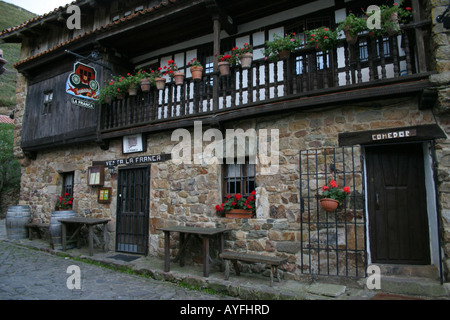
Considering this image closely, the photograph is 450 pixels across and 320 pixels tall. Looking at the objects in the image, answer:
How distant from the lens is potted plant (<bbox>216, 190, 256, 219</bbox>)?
18.3 feet

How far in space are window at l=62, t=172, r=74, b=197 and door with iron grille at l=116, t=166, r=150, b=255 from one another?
2542 millimetres

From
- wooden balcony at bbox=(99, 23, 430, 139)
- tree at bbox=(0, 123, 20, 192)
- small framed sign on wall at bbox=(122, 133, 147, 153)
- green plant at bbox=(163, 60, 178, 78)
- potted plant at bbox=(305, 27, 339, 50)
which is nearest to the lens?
wooden balcony at bbox=(99, 23, 430, 139)

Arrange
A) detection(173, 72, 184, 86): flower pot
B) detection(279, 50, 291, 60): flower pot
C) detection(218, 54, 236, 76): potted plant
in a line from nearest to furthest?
detection(279, 50, 291, 60): flower pot → detection(218, 54, 236, 76): potted plant → detection(173, 72, 184, 86): flower pot

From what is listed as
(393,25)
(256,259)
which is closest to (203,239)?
(256,259)

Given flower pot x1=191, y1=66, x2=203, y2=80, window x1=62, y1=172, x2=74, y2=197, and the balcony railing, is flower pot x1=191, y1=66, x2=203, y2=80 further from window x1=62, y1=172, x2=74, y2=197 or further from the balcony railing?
window x1=62, y1=172, x2=74, y2=197

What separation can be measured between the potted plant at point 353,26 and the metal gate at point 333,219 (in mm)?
1702

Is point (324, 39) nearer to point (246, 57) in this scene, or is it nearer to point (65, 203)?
point (246, 57)

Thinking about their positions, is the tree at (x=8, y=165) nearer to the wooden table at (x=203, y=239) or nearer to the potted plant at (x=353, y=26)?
the wooden table at (x=203, y=239)

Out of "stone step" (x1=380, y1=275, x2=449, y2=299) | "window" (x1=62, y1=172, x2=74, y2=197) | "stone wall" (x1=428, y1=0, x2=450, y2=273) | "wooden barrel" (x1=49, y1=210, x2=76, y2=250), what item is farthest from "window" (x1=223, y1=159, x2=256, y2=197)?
"window" (x1=62, y1=172, x2=74, y2=197)

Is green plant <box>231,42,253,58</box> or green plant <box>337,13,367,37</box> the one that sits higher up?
green plant <box>231,42,253,58</box>

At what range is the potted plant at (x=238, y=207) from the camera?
18.3ft

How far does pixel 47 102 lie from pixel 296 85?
7.98 m

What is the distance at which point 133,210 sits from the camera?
7297 mm
